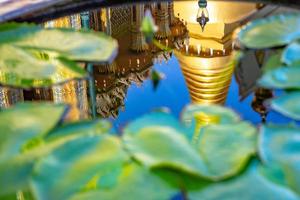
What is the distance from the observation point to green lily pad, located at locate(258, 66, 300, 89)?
4.24ft

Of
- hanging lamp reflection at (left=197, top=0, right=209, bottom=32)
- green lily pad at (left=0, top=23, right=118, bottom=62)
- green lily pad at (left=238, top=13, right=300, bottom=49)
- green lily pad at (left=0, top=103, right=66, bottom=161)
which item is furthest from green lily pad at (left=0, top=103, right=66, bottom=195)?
hanging lamp reflection at (left=197, top=0, right=209, bottom=32)

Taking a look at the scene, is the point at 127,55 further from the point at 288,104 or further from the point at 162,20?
the point at 288,104

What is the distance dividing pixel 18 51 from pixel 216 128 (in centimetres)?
75

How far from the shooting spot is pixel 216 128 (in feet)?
3.71

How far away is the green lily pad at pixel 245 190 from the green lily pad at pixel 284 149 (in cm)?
3

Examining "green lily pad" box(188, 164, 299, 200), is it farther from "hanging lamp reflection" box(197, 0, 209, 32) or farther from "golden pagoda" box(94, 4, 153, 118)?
"hanging lamp reflection" box(197, 0, 209, 32)

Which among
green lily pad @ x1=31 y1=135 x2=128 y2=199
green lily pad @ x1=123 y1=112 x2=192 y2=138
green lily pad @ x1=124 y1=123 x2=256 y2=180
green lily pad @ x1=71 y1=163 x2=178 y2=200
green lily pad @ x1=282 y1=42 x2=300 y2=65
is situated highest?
green lily pad @ x1=282 y1=42 x2=300 y2=65

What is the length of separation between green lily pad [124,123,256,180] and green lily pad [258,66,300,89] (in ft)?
0.76

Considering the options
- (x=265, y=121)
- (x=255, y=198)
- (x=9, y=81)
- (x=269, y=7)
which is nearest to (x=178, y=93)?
(x=265, y=121)

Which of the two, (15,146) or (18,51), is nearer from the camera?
(15,146)

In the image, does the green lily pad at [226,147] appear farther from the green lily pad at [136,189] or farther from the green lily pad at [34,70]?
the green lily pad at [34,70]

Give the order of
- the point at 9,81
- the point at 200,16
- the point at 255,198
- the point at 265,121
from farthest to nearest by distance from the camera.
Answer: the point at 200,16, the point at 9,81, the point at 265,121, the point at 255,198

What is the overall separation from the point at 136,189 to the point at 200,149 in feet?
0.62

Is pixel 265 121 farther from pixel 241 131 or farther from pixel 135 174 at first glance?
pixel 135 174
